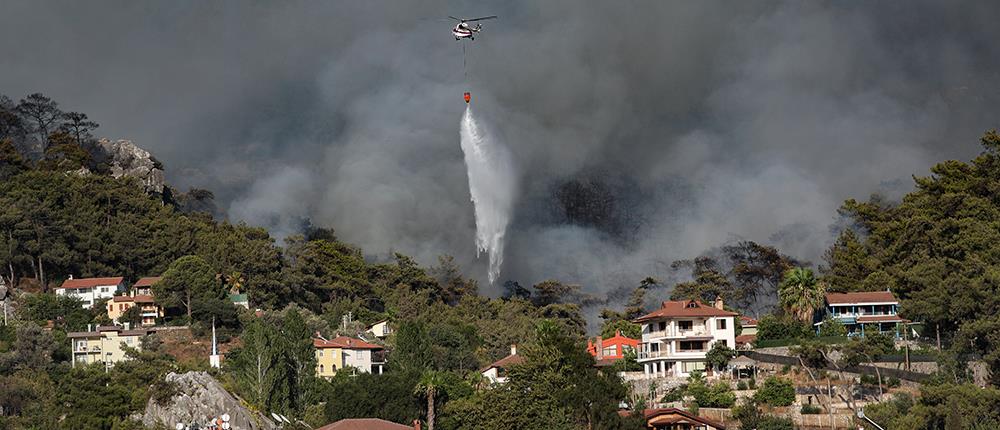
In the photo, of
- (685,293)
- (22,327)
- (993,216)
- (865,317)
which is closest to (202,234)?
(22,327)

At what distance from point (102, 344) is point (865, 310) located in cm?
5652

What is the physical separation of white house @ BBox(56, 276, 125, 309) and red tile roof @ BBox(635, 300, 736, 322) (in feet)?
165

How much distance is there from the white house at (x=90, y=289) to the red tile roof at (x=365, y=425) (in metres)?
50.1

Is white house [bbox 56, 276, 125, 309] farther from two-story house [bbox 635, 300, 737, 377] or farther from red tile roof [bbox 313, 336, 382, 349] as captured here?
two-story house [bbox 635, 300, 737, 377]

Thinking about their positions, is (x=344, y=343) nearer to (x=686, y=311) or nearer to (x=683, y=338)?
(x=686, y=311)

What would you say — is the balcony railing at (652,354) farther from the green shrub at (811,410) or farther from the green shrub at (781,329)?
the green shrub at (811,410)

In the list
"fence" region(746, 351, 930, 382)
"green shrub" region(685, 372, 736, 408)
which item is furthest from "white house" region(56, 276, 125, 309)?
"fence" region(746, 351, 930, 382)

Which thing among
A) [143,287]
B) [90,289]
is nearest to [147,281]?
[143,287]

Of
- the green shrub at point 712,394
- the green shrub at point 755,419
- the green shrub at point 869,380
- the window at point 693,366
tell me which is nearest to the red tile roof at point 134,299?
the window at point 693,366

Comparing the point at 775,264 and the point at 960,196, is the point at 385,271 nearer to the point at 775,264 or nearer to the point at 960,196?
the point at 775,264

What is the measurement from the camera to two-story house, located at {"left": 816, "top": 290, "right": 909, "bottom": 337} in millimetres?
93000

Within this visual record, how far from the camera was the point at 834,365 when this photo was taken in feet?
259

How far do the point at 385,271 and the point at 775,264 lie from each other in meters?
38.6

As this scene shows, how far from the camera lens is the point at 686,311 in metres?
90.3
